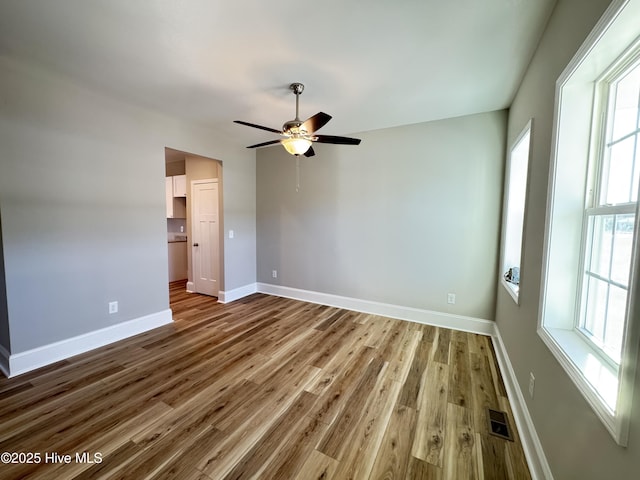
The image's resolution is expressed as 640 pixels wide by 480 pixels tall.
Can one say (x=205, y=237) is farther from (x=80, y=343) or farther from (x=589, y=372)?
(x=589, y=372)

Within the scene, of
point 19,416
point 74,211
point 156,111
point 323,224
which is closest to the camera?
point 19,416

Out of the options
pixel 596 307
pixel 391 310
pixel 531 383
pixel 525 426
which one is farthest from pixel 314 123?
pixel 391 310

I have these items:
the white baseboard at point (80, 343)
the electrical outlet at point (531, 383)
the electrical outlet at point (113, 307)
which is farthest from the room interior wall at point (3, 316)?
the electrical outlet at point (531, 383)

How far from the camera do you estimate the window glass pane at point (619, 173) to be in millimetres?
1115

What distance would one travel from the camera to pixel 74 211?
2.54 meters

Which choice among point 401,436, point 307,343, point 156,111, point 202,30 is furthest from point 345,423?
point 156,111

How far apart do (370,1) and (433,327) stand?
3360mm

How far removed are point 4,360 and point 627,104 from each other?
4.68 meters

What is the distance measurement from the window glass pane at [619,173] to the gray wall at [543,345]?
0.31 m

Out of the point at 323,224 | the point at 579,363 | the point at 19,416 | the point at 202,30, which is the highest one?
the point at 202,30

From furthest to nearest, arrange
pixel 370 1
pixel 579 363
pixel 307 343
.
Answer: pixel 307 343, pixel 370 1, pixel 579 363

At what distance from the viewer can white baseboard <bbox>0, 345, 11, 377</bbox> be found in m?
2.26

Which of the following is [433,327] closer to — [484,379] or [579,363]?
[484,379]

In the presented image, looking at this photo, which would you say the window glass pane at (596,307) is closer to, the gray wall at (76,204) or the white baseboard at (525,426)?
the white baseboard at (525,426)
